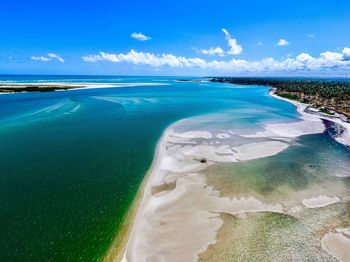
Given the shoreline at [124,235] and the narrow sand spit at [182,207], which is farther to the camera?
the narrow sand spit at [182,207]

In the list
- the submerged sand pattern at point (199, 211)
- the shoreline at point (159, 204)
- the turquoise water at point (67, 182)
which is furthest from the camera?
the turquoise water at point (67, 182)

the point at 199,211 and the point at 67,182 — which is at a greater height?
the point at 67,182

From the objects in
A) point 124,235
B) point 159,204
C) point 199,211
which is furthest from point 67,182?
point 199,211

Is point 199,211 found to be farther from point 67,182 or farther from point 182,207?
point 67,182

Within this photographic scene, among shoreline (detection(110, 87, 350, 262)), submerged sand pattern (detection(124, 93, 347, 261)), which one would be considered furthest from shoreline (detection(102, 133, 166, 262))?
submerged sand pattern (detection(124, 93, 347, 261))

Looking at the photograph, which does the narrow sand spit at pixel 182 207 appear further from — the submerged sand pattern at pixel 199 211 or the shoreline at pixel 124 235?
the shoreline at pixel 124 235

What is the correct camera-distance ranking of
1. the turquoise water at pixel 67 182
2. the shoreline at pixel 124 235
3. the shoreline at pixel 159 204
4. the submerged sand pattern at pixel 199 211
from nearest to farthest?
the shoreline at pixel 124 235, the submerged sand pattern at pixel 199 211, the shoreline at pixel 159 204, the turquoise water at pixel 67 182

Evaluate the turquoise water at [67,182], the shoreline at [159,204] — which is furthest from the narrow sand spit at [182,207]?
the turquoise water at [67,182]

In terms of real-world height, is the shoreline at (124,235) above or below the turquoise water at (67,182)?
below

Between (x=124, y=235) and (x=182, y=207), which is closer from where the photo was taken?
(x=124, y=235)

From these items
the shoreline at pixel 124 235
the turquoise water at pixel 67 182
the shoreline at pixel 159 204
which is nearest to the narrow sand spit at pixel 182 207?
the shoreline at pixel 159 204

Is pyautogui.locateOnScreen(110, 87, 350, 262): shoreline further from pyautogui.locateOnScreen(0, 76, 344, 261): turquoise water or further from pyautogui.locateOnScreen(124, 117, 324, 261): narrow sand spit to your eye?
pyautogui.locateOnScreen(0, 76, 344, 261): turquoise water

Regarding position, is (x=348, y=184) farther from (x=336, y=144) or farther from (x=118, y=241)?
(x=118, y=241)
